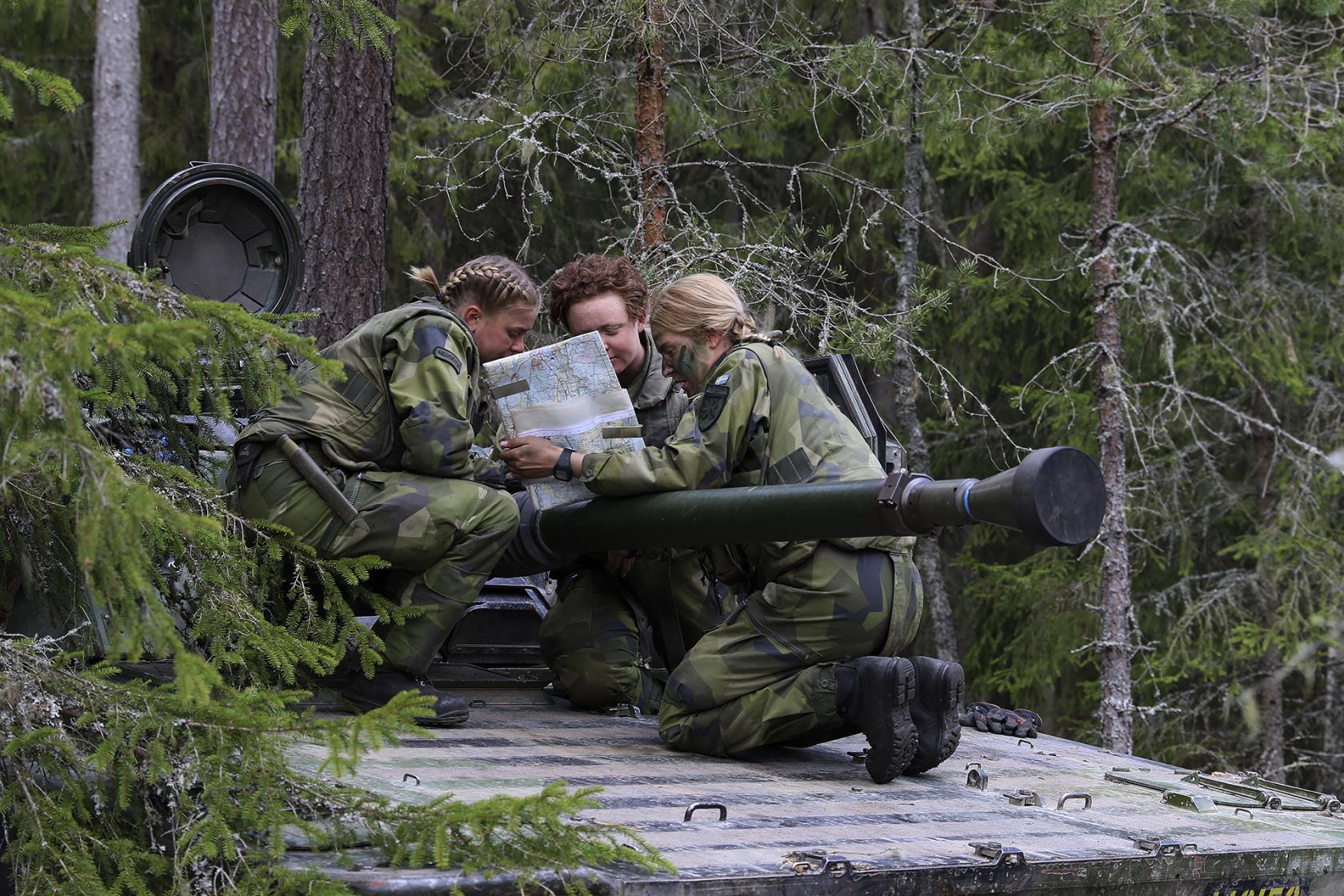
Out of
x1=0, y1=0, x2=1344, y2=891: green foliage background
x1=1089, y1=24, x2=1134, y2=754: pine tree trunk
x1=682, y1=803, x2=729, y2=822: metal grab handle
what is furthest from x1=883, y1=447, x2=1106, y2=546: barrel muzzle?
x1=1089, y1=24, x2=1134, y2=754: pine tree trunk

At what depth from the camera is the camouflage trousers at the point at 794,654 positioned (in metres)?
4.66

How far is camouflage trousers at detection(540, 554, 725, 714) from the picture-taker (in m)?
5.21

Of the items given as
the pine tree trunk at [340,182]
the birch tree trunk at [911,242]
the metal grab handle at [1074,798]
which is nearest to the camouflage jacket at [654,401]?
the metal grab handle at [1074,798]

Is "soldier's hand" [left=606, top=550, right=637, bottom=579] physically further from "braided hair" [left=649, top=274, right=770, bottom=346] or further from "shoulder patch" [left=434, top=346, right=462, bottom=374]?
"shoulder patch" [left=434, top=346, right=462, bottom=374]

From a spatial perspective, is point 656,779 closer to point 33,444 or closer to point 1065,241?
point 33,444

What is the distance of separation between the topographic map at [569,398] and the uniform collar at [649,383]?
2.21ft

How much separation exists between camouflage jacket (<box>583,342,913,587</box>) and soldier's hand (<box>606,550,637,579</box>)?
628mm

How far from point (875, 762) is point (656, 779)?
70cm

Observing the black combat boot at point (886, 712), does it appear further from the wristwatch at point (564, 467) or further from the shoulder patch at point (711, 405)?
the wristwatch at point (564, 467)

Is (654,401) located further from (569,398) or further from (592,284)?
(569,398)

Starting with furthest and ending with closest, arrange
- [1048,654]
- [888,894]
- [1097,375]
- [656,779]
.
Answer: [1048,654]
[1097,375]
[656,779]
[888,894]

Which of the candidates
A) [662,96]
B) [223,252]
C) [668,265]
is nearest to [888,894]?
[223,252]

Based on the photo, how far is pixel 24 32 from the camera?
15.0 meters

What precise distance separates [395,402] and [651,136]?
4.40 metres
